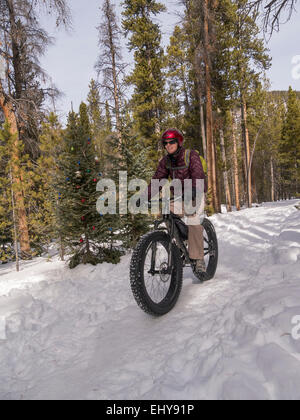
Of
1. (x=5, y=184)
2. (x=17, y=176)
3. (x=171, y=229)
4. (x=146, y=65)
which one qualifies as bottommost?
(x=171, y=229)

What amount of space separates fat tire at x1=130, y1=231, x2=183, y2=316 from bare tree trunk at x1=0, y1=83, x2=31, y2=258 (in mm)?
8639

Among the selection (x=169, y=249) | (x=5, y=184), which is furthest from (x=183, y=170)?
(x=5, y=184)

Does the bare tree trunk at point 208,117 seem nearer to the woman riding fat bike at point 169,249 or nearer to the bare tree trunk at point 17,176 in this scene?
the bare tree trunk at point 17,176

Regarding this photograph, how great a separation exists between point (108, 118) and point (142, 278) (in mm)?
13511

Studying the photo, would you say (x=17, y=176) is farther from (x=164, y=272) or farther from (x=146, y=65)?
(x=146, y=65)

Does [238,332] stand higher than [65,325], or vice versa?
[238,332]

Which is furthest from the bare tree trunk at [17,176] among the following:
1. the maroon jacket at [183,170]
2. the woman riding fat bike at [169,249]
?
the woman riding fat bike at [169,249]

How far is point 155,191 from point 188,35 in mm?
17888

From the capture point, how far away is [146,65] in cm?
1734

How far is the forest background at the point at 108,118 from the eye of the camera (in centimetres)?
738

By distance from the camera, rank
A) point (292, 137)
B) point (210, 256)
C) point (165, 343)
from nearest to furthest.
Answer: point (165, 343), point (210, 256), point (292, 137)

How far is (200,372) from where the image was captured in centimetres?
198

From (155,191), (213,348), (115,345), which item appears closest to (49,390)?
(115,345)

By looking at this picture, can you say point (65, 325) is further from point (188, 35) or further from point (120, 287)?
point (188, 35)
